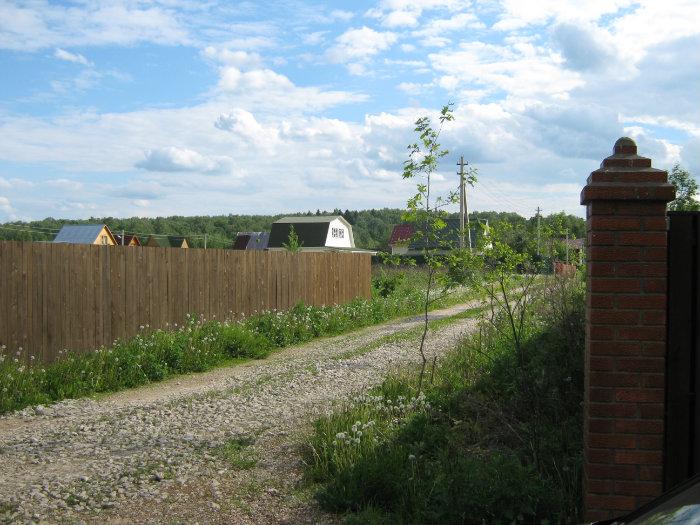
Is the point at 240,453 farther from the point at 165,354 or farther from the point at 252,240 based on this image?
the point at 252,240

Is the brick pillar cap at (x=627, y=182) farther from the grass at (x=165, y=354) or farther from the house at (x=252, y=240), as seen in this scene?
the house at (x=252, y=240)

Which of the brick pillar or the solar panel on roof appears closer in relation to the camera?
the brick pillar

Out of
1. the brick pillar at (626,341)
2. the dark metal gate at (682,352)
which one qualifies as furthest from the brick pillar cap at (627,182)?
the dark metal gate at (682,352)

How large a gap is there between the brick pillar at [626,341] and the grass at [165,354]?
7.25 metres

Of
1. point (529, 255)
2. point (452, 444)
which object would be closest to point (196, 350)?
point (529, 255)

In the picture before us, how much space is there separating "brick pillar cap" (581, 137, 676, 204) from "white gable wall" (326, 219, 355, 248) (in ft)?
196

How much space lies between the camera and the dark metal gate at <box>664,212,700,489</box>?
4.12m

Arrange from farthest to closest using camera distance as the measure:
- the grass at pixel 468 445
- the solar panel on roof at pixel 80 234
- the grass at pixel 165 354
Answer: the solar panel on roof at pixel 80 234 < the grass at pixel 165 354 < the grass at pixel 468 445

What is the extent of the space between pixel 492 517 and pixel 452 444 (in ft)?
4.68

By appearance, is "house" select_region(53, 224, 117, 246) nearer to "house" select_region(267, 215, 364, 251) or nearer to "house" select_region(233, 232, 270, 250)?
"house" select_region(267, 215, 364, 251)

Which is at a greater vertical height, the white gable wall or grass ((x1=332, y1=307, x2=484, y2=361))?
the white gable wall

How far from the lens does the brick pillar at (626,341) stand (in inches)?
162

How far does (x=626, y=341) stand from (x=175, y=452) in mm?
4368

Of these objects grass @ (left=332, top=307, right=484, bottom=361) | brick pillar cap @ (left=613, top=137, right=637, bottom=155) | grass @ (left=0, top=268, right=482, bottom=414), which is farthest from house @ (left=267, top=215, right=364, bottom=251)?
brick pillar cap @ (left=613, top=137, right=637, bottom=155)
